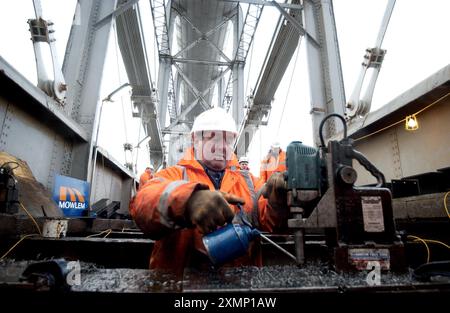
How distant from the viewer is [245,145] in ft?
31.9

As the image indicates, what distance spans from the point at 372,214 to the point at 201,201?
619 mm

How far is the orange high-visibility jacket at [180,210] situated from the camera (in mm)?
1047

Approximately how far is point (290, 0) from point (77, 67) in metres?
4.29

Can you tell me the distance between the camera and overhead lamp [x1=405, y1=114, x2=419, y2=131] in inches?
92.0

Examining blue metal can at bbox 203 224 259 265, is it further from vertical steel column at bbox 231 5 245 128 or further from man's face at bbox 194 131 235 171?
vertical steel column at bbox 231 5 245 128

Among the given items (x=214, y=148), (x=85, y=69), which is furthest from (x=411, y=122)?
(x=85, y=69)

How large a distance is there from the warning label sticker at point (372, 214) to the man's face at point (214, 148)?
0.91 metres

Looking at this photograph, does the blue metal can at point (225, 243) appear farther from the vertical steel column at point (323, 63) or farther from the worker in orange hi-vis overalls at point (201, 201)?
the vertical steel column at point (323, 63)

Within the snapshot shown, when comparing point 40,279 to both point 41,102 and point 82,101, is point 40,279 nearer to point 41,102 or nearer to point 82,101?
point 41,102

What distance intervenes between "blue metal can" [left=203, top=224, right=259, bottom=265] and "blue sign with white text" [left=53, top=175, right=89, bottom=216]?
259 centimetres

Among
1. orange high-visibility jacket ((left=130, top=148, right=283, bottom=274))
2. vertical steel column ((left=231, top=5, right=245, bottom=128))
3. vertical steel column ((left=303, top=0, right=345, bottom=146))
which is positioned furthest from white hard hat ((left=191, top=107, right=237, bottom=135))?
vertical steel column ((left=231, top=5, right=245, bottom=128))

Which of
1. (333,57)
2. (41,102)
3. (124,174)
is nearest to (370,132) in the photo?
(333,57)

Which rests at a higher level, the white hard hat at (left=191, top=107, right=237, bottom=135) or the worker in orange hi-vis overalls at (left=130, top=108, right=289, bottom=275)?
the white hard hat at (left=191, top=107, right=237, bottom=135)

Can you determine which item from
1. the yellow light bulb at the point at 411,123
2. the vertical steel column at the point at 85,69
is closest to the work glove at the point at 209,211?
the yellow light bulb at the point at 411,123
